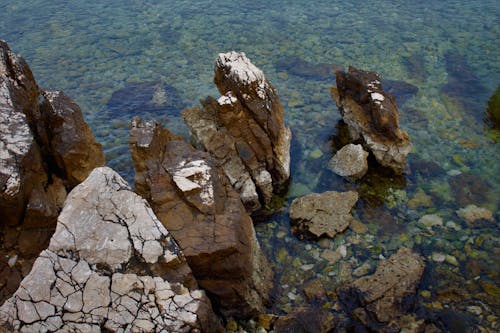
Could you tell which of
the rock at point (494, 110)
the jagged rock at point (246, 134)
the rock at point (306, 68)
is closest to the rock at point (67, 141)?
the jagged rock at point (246, 134)

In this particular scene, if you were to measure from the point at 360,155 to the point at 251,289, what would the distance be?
23.0 ft

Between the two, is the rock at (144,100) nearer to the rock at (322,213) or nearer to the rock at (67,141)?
the rock at (67,141)

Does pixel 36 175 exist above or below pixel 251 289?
above

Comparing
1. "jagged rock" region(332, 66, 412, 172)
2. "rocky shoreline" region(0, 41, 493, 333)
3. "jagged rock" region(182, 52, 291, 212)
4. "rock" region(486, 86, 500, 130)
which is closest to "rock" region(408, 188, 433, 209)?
"rocky shoreline" region(0, 41, 493, 333)

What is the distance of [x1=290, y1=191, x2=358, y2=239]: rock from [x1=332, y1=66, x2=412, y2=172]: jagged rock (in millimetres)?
2350

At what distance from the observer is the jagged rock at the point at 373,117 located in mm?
16250

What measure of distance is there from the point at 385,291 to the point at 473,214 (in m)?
4.94

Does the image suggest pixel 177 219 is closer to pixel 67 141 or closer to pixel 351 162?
pixel 67 141

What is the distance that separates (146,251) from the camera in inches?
353

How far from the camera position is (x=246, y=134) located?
1540 cm

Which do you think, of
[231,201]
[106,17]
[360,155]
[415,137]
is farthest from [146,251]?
[106,17]

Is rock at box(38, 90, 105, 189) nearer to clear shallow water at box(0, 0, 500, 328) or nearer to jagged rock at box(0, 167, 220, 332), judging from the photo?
clear shallow water at box(0, 0, 500, 328)

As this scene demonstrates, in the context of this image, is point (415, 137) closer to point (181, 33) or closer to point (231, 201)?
point (231, 201)

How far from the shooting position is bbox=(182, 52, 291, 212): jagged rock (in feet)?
49.3
